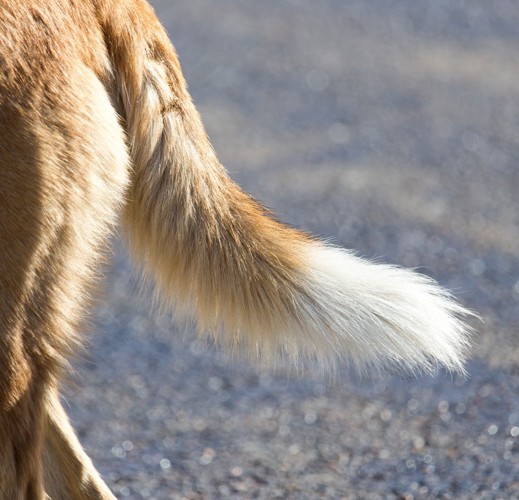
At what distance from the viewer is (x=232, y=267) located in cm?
285

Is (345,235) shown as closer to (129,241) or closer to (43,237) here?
(129,241)

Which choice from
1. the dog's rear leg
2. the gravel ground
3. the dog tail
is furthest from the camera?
the gravel ground

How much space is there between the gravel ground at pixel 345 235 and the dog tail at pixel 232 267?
1.65ft

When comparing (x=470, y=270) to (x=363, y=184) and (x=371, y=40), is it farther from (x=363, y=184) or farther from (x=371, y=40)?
(x=371, y=40)

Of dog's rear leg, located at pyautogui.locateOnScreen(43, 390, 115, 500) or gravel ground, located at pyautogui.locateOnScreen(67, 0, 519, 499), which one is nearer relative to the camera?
dog's rear leg, located at pyautogui.locateOnScreen(43, 390, 115, 500)

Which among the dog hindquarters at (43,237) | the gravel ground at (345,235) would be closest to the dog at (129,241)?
the dog hindquarters at (43,237)

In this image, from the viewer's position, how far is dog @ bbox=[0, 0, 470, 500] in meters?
2.39

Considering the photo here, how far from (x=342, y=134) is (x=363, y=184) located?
1.16 metres

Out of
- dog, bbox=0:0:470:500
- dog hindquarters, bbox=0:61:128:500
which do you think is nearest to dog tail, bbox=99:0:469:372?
dog, bbox=0:0:470:500

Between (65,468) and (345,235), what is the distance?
3837 mm

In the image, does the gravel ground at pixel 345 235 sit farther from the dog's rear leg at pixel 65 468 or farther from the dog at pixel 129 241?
the dog at pixel 129 241

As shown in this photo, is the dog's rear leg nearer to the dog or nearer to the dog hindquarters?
the dog

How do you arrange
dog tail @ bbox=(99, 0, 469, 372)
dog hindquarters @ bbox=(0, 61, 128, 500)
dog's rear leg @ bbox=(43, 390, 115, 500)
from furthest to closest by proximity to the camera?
1. dog's rear leg @ bbox=(43, 390, 115, 500)
2. dog tail @ bbox=(99, 0, 469, 372)
3. dog hindquarters @ bbox=(0, 61, 128, 500)

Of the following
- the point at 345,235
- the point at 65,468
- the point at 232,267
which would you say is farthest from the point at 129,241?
the point at 345,235
